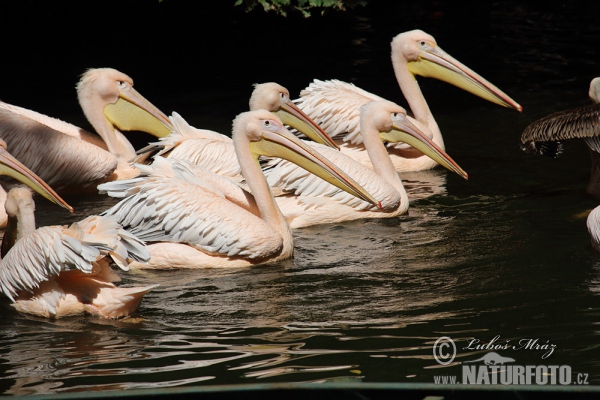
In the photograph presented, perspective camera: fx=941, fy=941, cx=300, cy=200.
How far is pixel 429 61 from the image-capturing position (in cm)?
784

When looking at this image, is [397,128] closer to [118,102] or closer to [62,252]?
[118,102]

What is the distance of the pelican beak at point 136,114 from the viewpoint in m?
7.43

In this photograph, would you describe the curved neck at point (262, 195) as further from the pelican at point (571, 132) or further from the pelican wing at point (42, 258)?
the pelican at point (571, 132)

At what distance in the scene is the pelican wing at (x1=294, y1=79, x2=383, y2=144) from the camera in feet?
24.2

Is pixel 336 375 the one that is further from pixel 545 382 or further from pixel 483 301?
pixel 483 301

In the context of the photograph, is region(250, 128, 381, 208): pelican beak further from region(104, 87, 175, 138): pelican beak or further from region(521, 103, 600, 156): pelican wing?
region(104, 87, 175, 138): pelican beak

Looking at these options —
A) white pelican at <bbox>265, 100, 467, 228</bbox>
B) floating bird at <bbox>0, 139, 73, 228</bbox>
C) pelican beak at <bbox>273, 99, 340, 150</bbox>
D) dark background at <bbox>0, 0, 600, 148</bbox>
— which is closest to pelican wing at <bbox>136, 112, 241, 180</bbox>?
white pelican at <bbox>265, 100, 467, 228</bbox>

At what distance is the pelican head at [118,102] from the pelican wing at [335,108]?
114 centimetres

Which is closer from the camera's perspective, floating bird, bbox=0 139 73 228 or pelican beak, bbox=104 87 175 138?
floating bird, bbox=0 139 73 228

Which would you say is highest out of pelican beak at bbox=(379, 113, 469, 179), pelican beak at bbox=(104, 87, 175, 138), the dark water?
pelican beak at bbox=(104, 87, 175, 138)

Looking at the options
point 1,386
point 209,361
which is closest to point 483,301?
point 209,361

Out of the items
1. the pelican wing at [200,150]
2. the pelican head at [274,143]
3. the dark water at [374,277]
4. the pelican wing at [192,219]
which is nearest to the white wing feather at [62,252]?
the dark water at [374,277]

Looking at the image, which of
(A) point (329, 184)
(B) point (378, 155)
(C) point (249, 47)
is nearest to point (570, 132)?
(B) point (378, 155)

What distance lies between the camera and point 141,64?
11258mm
